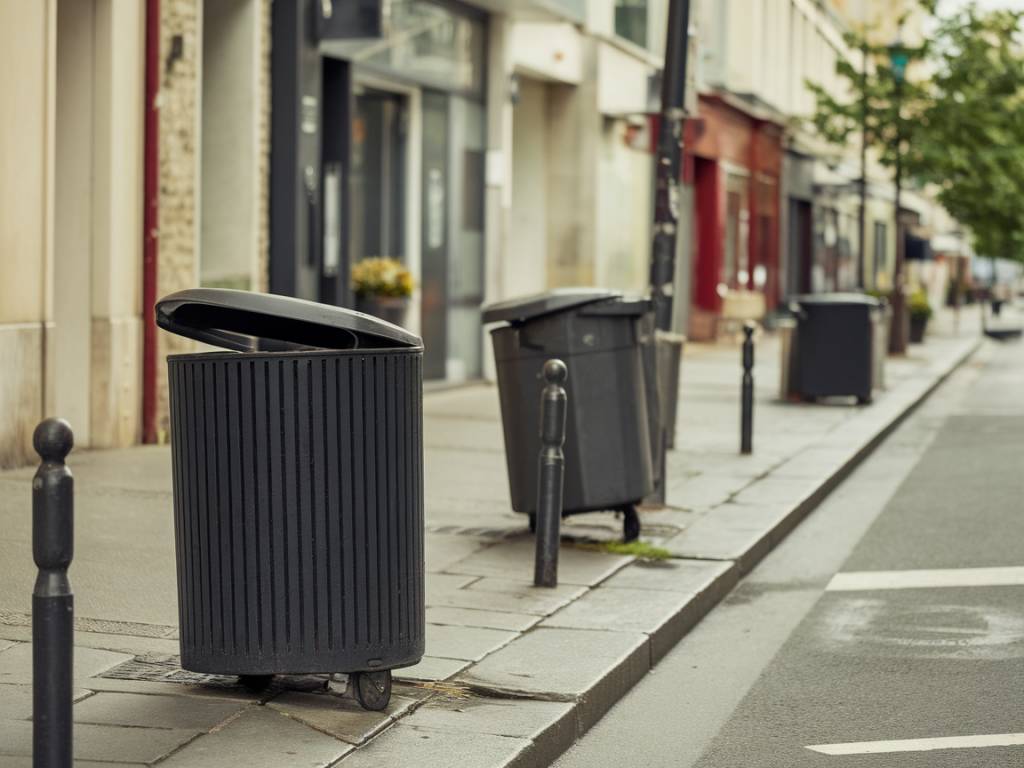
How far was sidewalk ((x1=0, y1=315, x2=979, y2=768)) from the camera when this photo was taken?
4.97 meters

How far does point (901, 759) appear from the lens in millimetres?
5285

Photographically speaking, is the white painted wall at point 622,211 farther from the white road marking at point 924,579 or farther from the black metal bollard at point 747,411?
the white road marking at point 924,579

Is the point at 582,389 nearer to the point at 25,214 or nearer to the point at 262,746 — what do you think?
the point at 262,746

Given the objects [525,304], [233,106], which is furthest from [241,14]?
[525,304]

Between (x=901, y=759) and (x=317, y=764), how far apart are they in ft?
5.68

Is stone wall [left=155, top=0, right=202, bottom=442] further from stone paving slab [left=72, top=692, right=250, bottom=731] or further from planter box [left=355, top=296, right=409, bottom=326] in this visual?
stone paving slab [left=72, top=692, right=250, bottom=731]

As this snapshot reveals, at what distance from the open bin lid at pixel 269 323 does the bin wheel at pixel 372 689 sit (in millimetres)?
954

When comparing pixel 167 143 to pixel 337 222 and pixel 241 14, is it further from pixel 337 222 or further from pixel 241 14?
pixel 337 222

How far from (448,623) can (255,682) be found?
53.0 inches

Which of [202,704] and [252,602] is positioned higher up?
[252,602]

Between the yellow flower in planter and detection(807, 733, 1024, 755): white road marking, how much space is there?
11.5 m

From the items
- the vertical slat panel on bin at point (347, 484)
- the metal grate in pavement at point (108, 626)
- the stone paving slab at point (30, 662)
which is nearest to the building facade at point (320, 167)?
the metal grate in pavement at point (108, 626)

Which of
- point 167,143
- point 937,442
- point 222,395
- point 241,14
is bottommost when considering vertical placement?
point 937,442

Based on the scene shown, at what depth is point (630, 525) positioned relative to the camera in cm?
867
